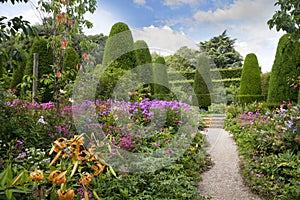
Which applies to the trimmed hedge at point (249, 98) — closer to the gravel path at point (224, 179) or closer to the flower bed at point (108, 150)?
the gravel path at point (224, 179)

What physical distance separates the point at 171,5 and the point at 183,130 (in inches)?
82.5

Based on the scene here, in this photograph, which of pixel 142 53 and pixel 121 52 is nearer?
pixel 121 52

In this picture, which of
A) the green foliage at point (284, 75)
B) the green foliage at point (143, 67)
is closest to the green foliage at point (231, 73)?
the green foliage at point (284, 75)

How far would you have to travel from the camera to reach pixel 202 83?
442 inches

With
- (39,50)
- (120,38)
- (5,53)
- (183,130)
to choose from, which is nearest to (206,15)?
(183,130)

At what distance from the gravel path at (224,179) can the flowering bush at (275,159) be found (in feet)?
0.45

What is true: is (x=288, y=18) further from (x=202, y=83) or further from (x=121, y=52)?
(x=202, y=83)

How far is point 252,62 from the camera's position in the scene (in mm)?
10078

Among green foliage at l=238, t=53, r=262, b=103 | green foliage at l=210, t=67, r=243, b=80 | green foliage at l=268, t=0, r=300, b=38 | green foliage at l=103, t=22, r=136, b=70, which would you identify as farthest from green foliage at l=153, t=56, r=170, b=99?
green foliage at l=268, t=0, r=300, b=38

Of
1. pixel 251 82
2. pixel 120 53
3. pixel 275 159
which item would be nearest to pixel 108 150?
pixel 275 159

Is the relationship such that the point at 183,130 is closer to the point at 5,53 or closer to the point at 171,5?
the point at 171,5

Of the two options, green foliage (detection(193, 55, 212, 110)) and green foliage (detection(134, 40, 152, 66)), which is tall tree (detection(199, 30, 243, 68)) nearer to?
green foliage (detection(193, 55, 212, 110))

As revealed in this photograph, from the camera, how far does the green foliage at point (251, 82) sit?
31.4 ft

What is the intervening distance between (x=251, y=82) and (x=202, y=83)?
2108 mm
